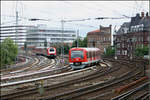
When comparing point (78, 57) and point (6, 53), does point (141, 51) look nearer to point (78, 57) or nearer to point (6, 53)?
point (78, 57)

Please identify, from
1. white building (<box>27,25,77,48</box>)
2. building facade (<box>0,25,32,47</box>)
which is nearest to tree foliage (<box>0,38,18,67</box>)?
white building (<box>27,25,77,48</box>)

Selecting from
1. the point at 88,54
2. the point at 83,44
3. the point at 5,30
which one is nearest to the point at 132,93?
the point at 88,54

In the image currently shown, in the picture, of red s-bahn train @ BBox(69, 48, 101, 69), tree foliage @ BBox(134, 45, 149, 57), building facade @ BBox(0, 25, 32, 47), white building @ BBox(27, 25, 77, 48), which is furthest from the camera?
building facade @ BBox(0, 25, 32, 47)

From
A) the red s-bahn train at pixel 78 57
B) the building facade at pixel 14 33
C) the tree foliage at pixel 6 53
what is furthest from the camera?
the building facade at pixel 14 33

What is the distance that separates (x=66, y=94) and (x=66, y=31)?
11205 centimetres

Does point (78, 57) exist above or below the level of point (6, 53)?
above

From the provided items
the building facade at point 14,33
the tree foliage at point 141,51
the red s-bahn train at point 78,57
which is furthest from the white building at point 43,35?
the red s-bahn train at point 78,57

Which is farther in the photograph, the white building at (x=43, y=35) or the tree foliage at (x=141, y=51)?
the white building at (x=43, y=35)

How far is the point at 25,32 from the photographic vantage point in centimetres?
12962

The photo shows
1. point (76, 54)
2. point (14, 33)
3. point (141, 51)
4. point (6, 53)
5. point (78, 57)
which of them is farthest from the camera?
point (14, 33)

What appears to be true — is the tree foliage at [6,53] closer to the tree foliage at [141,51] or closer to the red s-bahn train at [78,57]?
the tree foliage at [141,51]

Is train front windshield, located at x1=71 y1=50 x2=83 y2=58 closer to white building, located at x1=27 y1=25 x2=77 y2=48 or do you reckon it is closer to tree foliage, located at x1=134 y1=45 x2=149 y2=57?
tree foliage, located at x1=134 y1=45 x2=149 y2=57

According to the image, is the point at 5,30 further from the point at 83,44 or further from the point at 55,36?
the point at 83,44

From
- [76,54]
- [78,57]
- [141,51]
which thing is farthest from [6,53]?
[78,57]
